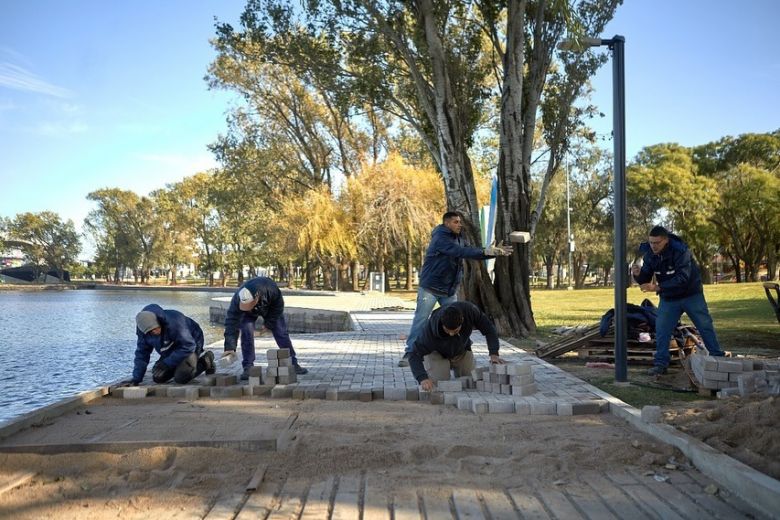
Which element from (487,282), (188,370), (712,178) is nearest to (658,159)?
(712,178)

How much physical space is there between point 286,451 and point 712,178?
170 feet

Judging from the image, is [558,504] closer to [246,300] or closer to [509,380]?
[509,380]

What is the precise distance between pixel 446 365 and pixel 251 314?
2.65 m

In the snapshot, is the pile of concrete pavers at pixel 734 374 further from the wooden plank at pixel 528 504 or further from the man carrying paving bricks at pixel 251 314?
the man carrying paving bricks at pixel 251 314

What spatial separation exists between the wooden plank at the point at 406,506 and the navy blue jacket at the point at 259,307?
4.44 metres

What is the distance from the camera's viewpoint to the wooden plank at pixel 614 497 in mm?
3326

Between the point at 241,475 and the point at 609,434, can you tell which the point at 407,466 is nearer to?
the point at 241,475

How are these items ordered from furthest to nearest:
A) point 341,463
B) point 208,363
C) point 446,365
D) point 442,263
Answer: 1. point 442,263
2. point 208,363
3. point 446,365
4. point 341,463

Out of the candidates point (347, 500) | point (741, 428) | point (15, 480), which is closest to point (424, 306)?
point (741, 428)

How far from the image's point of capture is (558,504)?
138 inches

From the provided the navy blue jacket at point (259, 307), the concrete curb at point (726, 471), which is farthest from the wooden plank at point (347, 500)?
the navy blue jacket at point (259, 307)

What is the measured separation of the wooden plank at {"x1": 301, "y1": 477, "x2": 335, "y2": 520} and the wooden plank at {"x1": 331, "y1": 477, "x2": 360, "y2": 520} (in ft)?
0.17

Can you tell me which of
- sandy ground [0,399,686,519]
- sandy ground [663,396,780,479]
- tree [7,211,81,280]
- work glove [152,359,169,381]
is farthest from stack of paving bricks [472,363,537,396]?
tree [7,211,81,280]

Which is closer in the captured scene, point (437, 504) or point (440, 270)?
point (437, 504)
